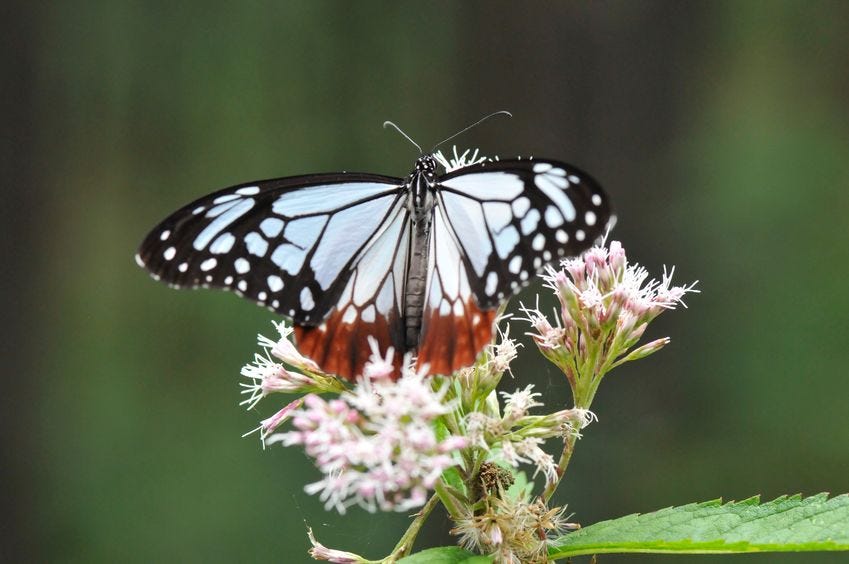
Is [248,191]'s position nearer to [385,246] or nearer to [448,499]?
[385,246]

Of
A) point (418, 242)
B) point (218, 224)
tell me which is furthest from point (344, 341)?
point (218, 224)

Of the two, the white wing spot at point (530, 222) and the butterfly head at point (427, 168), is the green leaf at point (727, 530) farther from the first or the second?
the butterfly head at point (427, 168)

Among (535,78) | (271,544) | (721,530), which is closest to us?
(721,530)

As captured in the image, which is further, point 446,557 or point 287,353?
point 287,353

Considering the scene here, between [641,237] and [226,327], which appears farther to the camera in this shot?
[226,327]

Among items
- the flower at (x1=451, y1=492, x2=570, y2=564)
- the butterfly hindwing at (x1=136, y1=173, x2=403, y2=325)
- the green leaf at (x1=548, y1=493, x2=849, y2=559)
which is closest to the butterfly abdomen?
the butterfly hindwing at (x1=136, y1=173, x2=403, y2=325)

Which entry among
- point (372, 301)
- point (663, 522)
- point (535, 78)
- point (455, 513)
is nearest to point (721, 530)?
point (663, 522)

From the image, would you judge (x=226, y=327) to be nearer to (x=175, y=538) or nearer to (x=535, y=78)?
(x=175, y=538)
